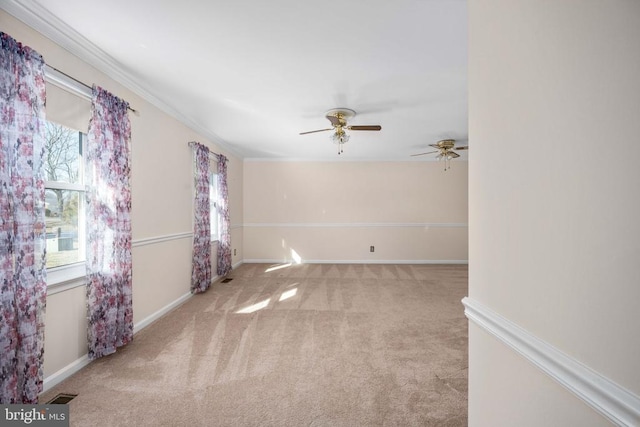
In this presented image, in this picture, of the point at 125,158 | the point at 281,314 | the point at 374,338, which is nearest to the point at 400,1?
the point at 125,158

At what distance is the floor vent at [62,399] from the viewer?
6.35ft

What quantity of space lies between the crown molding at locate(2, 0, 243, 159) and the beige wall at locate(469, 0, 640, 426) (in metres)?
2.56

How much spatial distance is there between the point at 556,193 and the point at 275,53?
220 cm

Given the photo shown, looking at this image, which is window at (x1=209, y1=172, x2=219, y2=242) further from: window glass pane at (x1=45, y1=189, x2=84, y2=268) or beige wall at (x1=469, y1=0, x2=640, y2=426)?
beige wall at (x1=469, y1=0, x2=640, y2=426)

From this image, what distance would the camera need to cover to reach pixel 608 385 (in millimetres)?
643

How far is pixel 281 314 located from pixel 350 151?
146 inches

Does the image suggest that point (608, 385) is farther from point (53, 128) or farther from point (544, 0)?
point (53, 128)

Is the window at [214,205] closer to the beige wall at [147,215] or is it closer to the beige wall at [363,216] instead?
the beige wall at [147,215]

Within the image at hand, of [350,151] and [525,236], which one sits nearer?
[525,236]

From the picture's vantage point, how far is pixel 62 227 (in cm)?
241

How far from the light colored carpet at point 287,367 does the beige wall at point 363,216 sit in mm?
2773

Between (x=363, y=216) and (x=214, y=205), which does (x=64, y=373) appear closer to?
(x=214, y=205)

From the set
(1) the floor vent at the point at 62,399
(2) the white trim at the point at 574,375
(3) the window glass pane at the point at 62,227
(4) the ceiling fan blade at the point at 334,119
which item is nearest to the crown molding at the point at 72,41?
(3) the window glass pane at the point at 62,227

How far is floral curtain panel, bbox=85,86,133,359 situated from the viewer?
95.1 inches
